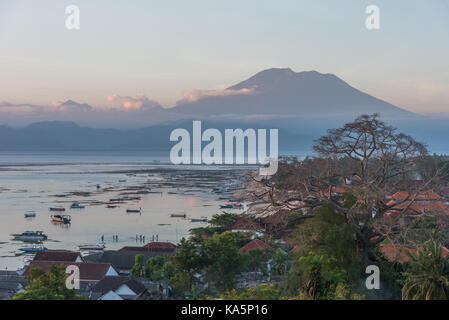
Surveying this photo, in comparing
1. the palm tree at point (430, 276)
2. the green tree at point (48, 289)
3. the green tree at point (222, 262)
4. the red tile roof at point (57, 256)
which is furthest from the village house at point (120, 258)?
the palm tree at point (430, 276)

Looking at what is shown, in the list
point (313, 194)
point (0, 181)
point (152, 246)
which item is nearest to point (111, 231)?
point (152, 246)

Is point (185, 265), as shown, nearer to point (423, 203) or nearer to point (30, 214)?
point (423, 203)

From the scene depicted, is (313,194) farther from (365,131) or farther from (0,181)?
(0,181)

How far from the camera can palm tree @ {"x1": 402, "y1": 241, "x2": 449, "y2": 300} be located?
398cm

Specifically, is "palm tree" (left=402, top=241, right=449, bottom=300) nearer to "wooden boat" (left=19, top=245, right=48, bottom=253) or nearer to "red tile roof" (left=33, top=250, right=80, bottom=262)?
"red tile roof" (left=33, top=250, right=80, bottom=262)

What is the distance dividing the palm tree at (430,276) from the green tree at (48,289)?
11.5 feet

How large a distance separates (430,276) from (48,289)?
13.0 ft

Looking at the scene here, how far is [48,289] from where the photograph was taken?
568 centimetres

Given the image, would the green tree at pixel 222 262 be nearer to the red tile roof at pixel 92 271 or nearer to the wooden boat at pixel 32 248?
the red tile roof at pixel 92 271

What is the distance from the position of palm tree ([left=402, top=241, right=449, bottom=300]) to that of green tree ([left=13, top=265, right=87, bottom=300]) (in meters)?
3.49

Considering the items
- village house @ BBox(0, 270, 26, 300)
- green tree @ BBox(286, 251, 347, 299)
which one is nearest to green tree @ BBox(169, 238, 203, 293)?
village house @ BBox(0, 270, 26, 300)

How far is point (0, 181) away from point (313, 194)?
115ft

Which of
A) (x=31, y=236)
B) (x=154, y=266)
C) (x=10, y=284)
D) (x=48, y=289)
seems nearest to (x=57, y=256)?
(x=10, y=284)
